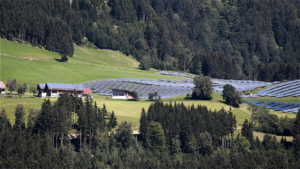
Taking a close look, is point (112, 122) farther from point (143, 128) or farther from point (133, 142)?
point (133, 142)

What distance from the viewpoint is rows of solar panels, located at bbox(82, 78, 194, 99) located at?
555 ft

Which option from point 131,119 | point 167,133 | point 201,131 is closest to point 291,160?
point 201,131

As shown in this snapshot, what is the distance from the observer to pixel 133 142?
11125cm

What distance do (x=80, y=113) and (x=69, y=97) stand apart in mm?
8282

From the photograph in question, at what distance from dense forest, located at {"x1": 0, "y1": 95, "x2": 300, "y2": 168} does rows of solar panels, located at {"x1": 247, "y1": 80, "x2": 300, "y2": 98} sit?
4671 centimetres

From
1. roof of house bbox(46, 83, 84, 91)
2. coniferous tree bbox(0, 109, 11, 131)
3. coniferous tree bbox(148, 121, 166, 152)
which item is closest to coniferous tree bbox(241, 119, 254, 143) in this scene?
coniferous tree bbox(148, 121, 166, 152)

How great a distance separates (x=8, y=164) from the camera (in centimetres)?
9150

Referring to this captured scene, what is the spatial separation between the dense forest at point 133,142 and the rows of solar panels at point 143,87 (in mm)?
42317

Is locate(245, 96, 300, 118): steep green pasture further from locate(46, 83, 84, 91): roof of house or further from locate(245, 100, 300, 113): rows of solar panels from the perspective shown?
locate(46, 83, 84, 91): roof of house

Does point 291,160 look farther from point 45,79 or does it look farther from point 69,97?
point 45,79

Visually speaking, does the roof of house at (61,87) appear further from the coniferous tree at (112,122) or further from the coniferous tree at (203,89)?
the coniferous tree at (203,89)

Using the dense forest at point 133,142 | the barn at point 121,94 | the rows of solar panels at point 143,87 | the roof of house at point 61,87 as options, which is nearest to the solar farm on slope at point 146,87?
the rows of solar panels at point 143,87

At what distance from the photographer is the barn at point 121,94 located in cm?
16238

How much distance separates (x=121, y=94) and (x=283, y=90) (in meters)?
66.0
